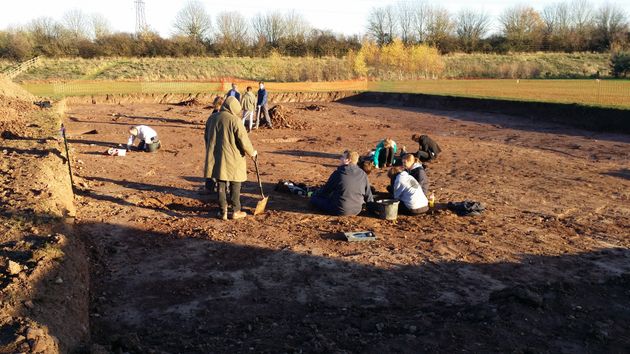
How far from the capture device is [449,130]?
813 inches

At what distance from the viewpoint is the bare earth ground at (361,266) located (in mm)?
5211

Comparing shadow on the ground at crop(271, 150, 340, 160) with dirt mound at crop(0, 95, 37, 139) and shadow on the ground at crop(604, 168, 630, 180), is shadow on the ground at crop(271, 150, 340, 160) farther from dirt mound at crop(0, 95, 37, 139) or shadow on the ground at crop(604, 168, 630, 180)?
dirt mound at crop(0, 95, 37, 139)

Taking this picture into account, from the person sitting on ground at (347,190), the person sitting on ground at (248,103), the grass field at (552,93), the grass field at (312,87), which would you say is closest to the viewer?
the person sitting on ground at (347,190)

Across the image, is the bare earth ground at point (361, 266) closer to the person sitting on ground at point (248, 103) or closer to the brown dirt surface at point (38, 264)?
the brown dirt surface at point (38, 264)

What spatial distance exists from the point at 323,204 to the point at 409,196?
1.43 meters

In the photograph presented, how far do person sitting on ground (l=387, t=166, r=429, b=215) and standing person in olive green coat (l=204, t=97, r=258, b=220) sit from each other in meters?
2.52

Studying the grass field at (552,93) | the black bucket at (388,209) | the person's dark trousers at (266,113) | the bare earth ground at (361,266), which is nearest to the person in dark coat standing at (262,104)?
the person's dark trousers at (266,113)

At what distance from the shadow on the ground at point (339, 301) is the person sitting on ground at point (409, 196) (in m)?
1.64

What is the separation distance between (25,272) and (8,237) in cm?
138

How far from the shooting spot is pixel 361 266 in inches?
276

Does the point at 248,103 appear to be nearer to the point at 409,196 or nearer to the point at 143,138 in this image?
the point at 143,138

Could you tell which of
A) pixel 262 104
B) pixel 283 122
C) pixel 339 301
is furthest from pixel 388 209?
pixel 283 122

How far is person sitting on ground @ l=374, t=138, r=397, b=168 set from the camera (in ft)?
43.2

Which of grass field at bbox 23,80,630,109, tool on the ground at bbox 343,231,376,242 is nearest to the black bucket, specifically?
tool on the ground at bbox 343,231,376,242
